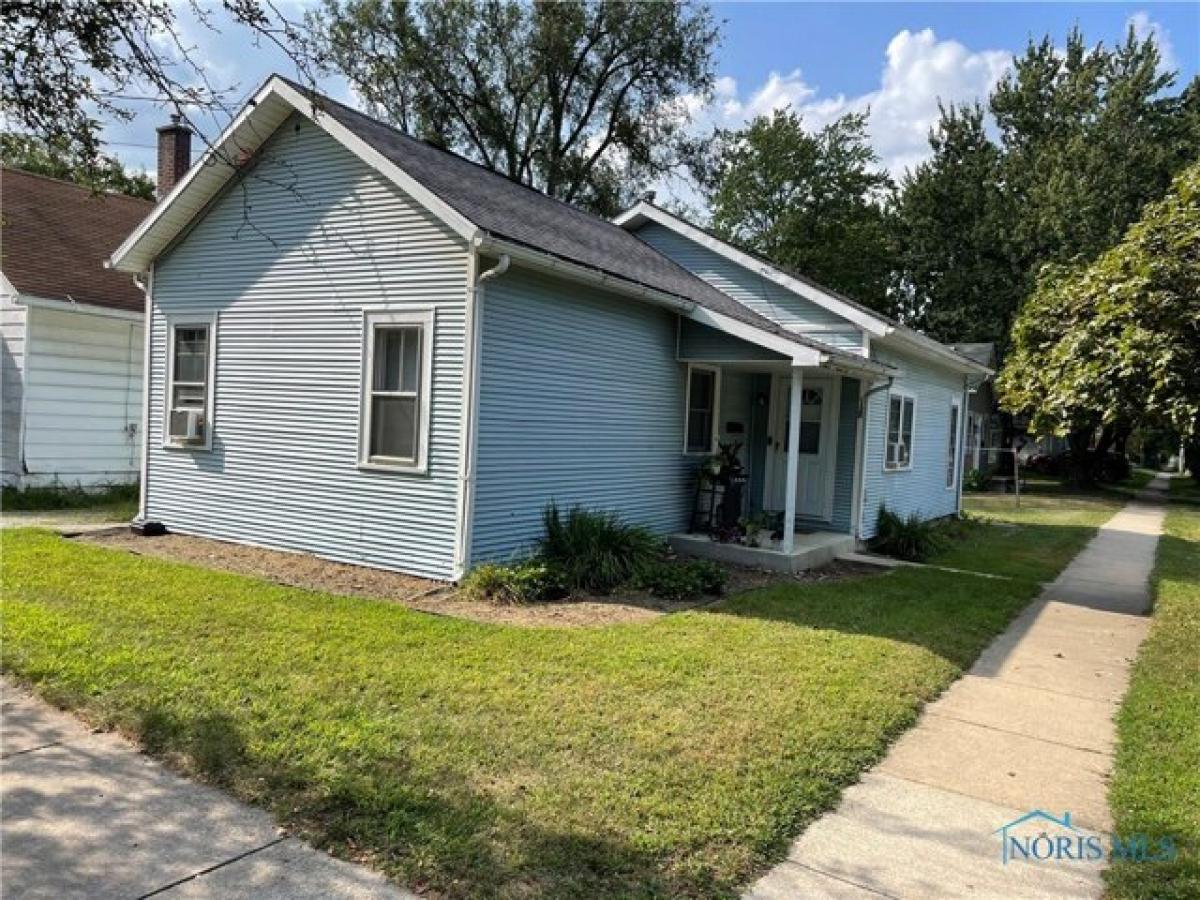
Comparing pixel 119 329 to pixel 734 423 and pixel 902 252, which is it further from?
pixel 902 252

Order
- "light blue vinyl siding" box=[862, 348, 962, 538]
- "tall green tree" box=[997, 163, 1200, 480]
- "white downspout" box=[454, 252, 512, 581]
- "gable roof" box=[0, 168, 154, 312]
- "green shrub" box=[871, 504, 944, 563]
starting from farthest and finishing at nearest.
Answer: "gable roof" box=[0, 168, 154, 312] < "light blue vinyl siding" box=[862, 348, 962, 538] < "green shrub" box=[871, 504, 944, 563] < "white downspout" box=[454, 252, 512, 581] < "tall green tree" box=[997, 163, 1200, 480]

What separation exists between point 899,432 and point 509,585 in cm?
858

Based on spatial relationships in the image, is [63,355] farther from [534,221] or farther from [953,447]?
[953,447]

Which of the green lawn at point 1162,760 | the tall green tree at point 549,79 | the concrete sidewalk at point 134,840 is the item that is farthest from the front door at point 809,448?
the tall green tree at point 549,79

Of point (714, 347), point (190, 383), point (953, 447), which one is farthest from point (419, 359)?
point (953, 447)

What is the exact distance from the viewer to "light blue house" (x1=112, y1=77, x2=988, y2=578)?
8.23 m

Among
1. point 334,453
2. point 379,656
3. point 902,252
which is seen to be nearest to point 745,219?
point 902,252

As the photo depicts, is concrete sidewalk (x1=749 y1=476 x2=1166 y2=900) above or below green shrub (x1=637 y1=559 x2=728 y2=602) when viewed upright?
below

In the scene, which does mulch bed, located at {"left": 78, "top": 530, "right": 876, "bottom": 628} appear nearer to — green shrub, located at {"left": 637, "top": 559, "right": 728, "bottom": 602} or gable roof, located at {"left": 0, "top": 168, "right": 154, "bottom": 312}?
green shrub, located at {"left": 637, "top": 559, "right": 728, "bottom": 602}

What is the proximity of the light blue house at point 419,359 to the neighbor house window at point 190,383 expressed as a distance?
0.03m

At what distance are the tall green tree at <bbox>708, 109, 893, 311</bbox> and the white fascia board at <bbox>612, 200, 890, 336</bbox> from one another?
24961 millimetres

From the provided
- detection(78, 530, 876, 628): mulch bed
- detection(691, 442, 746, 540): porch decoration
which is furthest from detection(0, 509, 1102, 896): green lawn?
detection(691, 442, 746, 540): porch decoration

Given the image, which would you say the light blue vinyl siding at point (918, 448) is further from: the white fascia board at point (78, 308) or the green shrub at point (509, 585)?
the white fascia board at point (78, 308)

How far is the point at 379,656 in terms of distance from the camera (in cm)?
565
